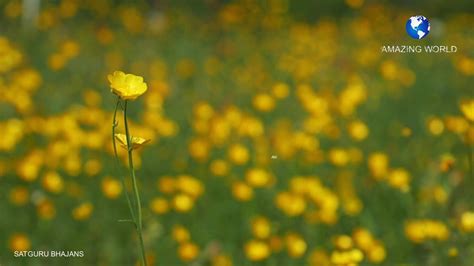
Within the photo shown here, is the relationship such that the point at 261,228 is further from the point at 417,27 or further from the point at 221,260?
the point at 417,27

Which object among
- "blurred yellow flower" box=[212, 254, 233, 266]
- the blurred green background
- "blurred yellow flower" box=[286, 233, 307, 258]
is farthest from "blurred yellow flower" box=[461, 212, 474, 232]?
"blurred yellow flower" box=[212, 254, 233, 266]

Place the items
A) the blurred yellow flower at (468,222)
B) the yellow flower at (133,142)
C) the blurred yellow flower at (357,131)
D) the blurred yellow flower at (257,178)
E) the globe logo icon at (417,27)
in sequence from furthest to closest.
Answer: the blurred yellow flower at (357,131), the blurred yellow flower at (257,178), the globe logo icon at (417,27), the blurred yellow flower at (468,222), the yellow flower at (133,142)

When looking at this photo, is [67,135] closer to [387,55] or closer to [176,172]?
[176,172]

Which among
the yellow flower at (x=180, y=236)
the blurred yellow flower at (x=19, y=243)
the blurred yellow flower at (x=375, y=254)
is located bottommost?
the blurred yellow flower at (x=375, y=254)

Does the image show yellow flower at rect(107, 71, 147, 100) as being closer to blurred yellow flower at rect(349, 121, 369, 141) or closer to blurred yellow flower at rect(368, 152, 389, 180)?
blurred yellow flower at rect(368, 152, 389, 180)

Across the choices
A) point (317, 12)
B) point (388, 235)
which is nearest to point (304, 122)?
point (388, 235)

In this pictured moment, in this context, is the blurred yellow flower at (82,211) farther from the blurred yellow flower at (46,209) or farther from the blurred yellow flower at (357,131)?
the blurred yellow flower at (357,131)

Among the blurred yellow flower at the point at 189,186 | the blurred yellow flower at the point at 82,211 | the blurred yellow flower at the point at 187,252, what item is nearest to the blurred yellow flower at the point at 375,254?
the blurred yellow flower at the point at 187,252

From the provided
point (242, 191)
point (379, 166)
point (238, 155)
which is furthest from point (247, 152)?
point (379, 166)
